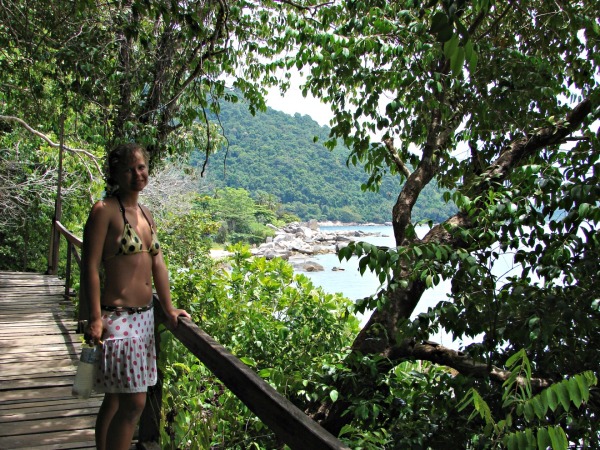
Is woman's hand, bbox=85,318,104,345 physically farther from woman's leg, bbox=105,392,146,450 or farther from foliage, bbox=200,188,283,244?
foliage, bbox=200,188,283,244

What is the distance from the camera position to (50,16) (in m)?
6.37

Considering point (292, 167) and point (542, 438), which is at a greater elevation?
point (292, 167)

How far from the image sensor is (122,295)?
2221mm

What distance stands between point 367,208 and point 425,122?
30.1 metres

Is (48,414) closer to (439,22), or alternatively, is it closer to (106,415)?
(106,415)

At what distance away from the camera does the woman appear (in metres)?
2.17

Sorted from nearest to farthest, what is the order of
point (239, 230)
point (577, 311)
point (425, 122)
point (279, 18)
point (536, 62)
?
point (577, 311) < point (536, 62) < point (425, 122) < point (279, 18) < point (239, 230)

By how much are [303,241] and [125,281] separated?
40235 mm

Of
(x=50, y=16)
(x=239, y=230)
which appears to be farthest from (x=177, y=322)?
(x=239, y=230)

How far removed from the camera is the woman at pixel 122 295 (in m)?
2.17

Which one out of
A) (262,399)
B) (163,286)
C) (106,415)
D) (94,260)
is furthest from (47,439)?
(262,399)

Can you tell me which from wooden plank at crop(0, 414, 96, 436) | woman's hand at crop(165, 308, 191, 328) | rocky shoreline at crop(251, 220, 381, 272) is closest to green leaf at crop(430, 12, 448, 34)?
woman's hand at crop(165, 308, 191, 328)

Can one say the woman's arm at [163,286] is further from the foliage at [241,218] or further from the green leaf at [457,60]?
the foliage at [241,218]

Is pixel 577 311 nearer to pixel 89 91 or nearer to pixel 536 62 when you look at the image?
pixel 536 62
